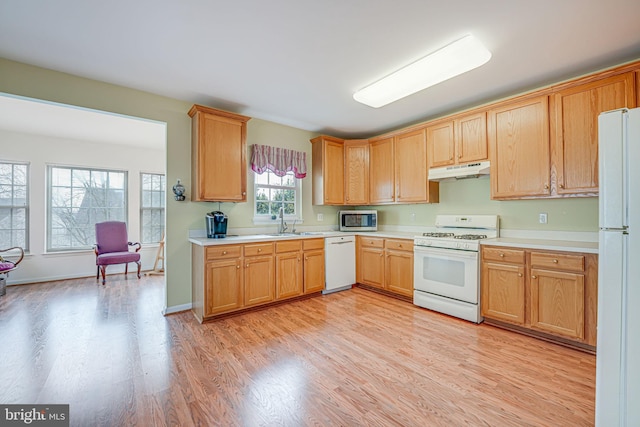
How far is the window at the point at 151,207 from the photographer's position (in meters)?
5.89

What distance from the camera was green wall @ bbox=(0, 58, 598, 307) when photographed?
8.80 ft

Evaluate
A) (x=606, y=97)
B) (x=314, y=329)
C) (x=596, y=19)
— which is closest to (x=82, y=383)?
(x=314, y=329)

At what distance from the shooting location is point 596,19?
1983mm

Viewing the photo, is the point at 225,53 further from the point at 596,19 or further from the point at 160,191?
the point at 160,191

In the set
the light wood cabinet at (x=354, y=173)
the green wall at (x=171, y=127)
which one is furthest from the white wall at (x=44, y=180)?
the light wood cabinet at (x=354, y=173)

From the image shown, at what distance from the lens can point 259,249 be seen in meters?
3.42

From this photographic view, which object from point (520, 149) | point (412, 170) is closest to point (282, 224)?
point (412, 170)

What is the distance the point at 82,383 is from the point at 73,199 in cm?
477

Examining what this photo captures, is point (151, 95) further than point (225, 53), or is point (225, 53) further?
point (151, 95)

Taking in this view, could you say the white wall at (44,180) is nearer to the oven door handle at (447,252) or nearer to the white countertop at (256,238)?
the white countertop at (256,238)

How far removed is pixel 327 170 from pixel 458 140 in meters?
1.92

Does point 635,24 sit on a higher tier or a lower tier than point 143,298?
higher

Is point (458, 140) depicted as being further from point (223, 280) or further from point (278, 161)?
point (223, 280)

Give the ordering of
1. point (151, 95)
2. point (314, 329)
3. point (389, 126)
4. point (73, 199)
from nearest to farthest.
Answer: point (314, 329)
point (151, 95)
point (389, 126)
point (73, 199)
